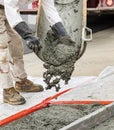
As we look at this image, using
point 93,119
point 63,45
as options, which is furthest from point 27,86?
point 93,119

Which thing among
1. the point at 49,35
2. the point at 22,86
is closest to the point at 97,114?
the point at 49,35

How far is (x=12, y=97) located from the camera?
16.8 ft

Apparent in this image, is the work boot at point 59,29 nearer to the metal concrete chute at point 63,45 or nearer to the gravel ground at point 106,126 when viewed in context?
the metal concrete chute at point 63,45

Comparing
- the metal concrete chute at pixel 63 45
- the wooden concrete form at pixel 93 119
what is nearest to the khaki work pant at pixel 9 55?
the metal concrete chute at pixel 63 45

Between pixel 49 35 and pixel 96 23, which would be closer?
pixel 49 35

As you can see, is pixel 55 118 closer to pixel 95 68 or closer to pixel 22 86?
pixel 22 86

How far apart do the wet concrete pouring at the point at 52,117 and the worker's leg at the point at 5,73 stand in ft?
2.03

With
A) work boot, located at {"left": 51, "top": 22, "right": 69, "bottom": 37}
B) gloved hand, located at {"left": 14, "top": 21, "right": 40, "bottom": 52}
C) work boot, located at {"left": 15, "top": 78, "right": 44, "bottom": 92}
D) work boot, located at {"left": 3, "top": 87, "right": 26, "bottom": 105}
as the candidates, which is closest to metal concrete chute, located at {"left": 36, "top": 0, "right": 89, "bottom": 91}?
work boot, located at {"left": 51, "top": 22, "right": 69, "bottom": 37}

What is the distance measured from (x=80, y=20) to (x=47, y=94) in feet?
3.38

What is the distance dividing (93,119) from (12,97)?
1369 mm

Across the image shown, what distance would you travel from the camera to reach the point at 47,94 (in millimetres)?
5398

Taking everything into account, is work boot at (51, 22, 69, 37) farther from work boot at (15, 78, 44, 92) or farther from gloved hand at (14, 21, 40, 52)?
work boot at (15, 78, 44, 92)

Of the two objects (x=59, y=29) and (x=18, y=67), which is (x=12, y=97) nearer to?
(x=18, y=67)

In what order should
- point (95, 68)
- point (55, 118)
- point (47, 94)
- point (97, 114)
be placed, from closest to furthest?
point (97, 114)
point (55, 118)
point (47, 94)
point (95, 68)
